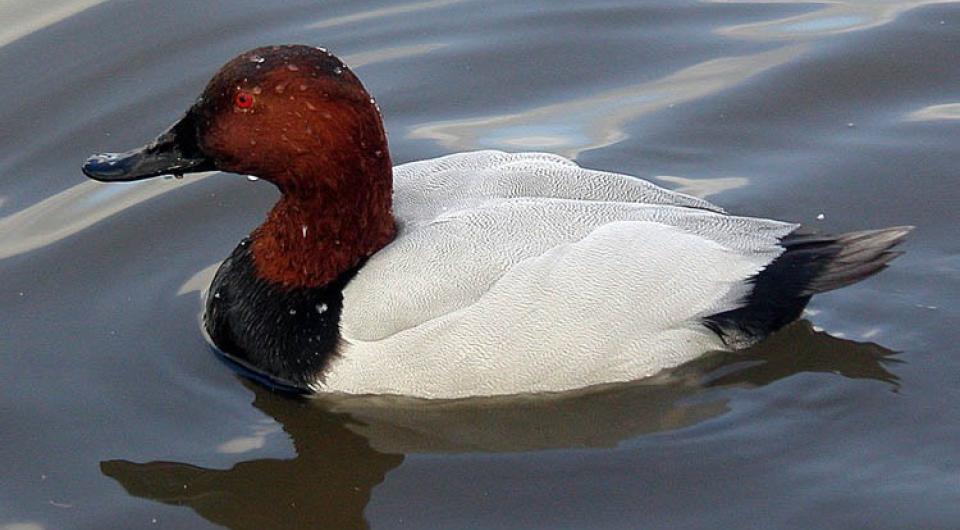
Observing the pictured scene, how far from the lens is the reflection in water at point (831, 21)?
27.3ft

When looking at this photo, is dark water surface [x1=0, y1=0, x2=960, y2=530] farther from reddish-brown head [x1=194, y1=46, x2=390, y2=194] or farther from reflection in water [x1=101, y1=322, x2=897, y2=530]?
reddish-brown head [x1=194, y1=46, x2=390, y2=194]

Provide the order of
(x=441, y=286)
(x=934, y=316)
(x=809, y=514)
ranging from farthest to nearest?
(x=934, y=316) → (x=441, y=286) → (x=809, y=514)

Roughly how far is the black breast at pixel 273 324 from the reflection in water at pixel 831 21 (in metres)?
3.36

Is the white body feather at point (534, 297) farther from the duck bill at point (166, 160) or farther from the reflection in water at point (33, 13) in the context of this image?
the reflection in water at point (33, 13)

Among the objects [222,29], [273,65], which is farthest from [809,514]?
[222,29]

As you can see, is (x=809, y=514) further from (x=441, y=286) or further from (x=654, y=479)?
(x=441, y=286)

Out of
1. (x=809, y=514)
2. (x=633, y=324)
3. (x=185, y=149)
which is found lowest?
(x=809, y=514)

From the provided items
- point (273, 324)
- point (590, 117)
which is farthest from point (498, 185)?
point (590, 117)

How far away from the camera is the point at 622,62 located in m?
8.16

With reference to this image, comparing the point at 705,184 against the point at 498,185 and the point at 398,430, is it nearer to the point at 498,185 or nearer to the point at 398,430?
the point at 498,185

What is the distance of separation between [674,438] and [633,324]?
0.42 metres

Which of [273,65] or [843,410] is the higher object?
[273,65]

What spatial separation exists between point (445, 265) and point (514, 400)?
559 mm

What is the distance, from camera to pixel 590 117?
779 centimetres
